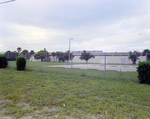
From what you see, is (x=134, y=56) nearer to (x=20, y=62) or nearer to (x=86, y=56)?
(x=86, y=56)

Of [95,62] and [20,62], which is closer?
[95,62]

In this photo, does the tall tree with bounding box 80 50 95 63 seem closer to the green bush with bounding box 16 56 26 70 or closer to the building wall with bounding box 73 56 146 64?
the building wall with bounding box 73 56 146 64

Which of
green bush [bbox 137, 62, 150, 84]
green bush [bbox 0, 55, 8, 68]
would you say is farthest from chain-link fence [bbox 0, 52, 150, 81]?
green bush [bbox 137, 62, 150, 84]

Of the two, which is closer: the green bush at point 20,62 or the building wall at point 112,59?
the building wall at point 112,59

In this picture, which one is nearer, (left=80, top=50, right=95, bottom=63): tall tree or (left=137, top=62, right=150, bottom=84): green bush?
(left=137, top=62, right=150, bottom=84): green bush

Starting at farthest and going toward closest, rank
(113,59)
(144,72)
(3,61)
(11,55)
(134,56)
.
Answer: (11,55), (3,61), (113,59), (134,56), (144,72)

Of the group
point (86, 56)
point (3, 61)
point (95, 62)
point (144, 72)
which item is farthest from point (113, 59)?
point (3, 61)

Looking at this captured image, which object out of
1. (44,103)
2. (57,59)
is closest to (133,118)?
(44,103)

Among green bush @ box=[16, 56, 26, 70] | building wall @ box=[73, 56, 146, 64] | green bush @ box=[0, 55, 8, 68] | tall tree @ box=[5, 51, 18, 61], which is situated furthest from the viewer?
tall tree @ box=[5, 51, 18, 61]

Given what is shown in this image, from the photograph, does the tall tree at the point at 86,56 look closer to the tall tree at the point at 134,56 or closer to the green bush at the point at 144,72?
the tall tree at the point at 134,56

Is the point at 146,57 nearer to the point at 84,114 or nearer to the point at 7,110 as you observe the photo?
the point at 84,114

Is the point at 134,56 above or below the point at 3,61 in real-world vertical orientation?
above

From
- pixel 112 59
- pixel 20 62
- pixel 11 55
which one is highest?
pixel 11 55

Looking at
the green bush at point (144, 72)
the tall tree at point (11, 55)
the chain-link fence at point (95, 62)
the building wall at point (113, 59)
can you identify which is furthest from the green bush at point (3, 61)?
the green bush at point (144, 72)
